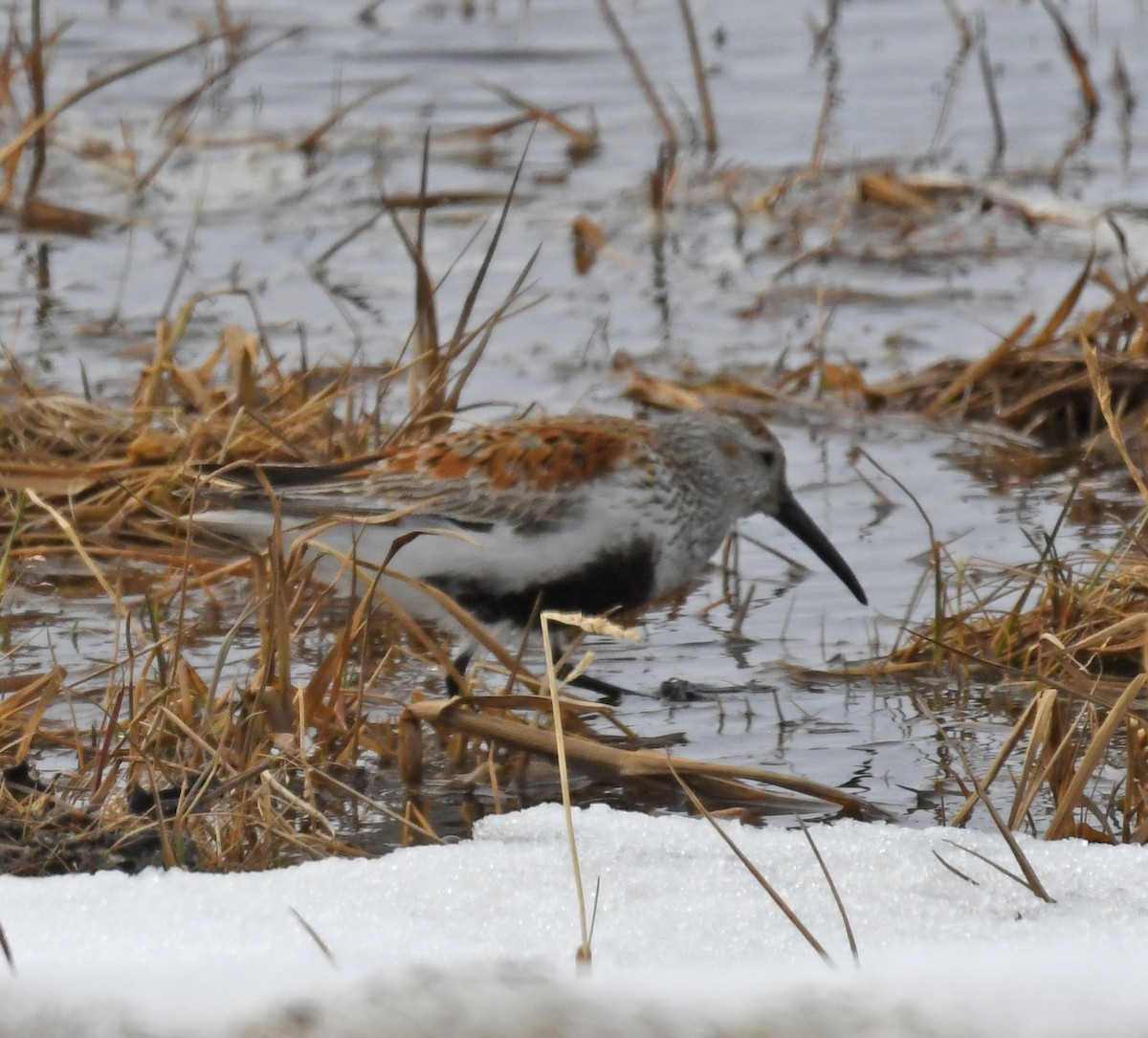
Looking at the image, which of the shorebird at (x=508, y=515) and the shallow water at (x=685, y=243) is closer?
the shorebird at (x=508, y=515)

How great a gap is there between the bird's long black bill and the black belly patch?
0.65 m

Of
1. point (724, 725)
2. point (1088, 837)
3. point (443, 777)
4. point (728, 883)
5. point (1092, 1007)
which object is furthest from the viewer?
point (724, 725)

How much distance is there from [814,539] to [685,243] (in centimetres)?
360

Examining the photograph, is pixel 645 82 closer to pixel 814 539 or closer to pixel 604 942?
pixel 814 539

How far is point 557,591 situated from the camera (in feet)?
15.4

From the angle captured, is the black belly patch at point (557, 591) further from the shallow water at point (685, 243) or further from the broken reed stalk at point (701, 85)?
the broken reed stalk at point (701, 85)

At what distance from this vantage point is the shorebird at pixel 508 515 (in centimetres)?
468

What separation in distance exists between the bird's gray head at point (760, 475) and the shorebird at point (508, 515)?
352 millimetres

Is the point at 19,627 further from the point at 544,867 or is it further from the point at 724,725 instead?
the point at 544,867

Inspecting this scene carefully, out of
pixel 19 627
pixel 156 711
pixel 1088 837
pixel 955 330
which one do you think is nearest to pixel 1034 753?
pixel 1088 837

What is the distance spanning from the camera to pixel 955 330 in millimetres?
7539

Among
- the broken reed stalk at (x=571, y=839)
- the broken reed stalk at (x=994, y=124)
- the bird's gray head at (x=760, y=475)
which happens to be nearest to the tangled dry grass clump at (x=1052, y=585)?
the bird's gray head at (x=760, y=475)

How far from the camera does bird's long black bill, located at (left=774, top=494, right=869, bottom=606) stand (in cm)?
511

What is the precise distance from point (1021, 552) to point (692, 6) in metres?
7.35
